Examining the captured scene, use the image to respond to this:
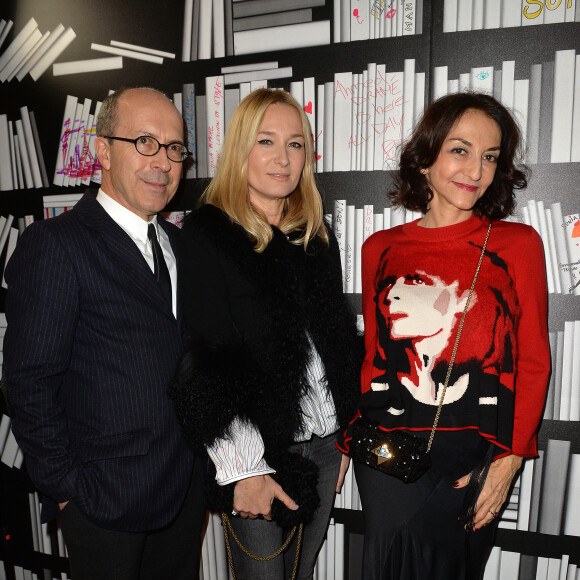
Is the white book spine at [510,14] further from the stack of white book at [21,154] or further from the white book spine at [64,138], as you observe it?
the stack of white book at [21,154]

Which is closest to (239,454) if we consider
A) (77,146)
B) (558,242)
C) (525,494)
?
(525,494)

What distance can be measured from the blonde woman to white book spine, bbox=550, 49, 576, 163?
38.1 inches

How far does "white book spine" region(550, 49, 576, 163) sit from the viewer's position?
5.84ft

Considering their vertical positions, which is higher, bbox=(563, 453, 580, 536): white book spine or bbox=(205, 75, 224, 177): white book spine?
bbox=(205, 75, 224, 177): white book spine

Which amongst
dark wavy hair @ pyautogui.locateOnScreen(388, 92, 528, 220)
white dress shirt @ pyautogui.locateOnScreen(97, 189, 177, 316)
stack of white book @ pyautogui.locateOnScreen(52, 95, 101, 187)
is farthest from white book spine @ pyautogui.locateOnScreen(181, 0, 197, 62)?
dark wavy hair @ pyautogui.locateOnScreen(388, 92, 528, 220)

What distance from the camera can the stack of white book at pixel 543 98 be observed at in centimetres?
179

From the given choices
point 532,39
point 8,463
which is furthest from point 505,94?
point 8,463

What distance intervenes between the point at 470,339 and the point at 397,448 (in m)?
0.41

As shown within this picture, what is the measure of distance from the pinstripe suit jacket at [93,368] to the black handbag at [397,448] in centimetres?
60

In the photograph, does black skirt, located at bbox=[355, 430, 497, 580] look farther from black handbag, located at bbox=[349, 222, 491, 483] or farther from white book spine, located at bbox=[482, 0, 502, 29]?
white book spine, located at bbox=[482, 0, 502, 29]

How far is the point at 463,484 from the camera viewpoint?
1.46 meters

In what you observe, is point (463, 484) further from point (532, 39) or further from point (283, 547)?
point (532, 39)

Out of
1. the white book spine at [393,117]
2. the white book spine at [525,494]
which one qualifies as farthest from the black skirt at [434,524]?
the white book spine at [393,117]

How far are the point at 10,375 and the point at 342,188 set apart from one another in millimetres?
1417
